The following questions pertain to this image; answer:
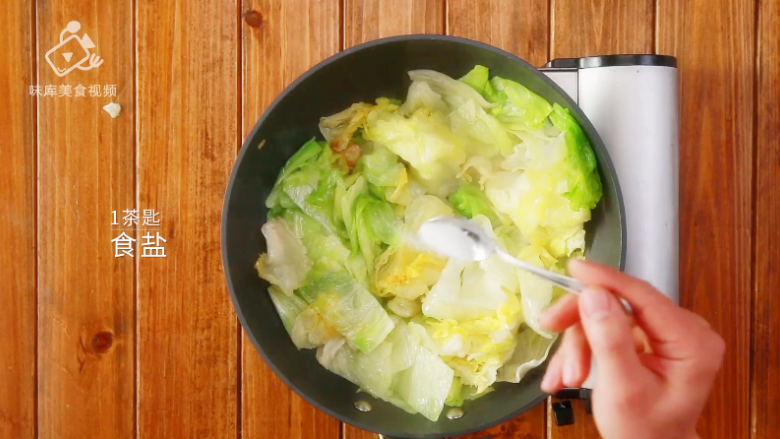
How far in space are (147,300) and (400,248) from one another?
415 mm

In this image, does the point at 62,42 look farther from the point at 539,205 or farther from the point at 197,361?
the point at 539,205

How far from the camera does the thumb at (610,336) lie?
23.1 inches

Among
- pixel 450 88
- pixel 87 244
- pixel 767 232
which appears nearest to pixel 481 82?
pixel 450 88

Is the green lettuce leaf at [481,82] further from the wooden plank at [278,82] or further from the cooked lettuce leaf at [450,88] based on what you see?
the wooden plank at [278,82]

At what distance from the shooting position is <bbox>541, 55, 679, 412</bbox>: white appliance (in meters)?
0.86

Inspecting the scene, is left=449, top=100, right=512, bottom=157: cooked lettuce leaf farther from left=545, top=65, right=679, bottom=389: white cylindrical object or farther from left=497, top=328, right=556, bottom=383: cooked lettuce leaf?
left=497, top=328, right=556, bottom=383: cooked lettuce leaf

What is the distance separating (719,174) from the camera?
1.00m

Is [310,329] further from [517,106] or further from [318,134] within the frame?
[517,106]

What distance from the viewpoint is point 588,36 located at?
992 millimetres

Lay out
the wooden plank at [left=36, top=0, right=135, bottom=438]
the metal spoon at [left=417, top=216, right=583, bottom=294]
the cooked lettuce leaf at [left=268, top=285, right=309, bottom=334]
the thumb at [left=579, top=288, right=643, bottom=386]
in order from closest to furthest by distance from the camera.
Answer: the thumb at [left=579, top=288, right=643, bottom=386]
the metal spoon at [left=417, top=216, right=583, bottom=294]
the cooked lettuce leaf at [left=268, top=285, right=309, bottom=334]
the wooden plank at [left=36, top=0, right=135, bottom=438]

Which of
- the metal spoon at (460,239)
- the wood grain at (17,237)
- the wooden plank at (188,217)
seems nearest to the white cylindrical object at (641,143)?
the metal spoon at (460,239)

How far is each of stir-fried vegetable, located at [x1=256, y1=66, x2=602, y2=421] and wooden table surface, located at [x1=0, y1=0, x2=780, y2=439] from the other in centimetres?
14

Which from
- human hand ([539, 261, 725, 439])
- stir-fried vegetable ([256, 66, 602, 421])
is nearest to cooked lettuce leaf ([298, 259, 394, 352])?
stir-fried vegetable ([256, 66, 602, 421])

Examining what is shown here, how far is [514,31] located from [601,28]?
13 centimetres
